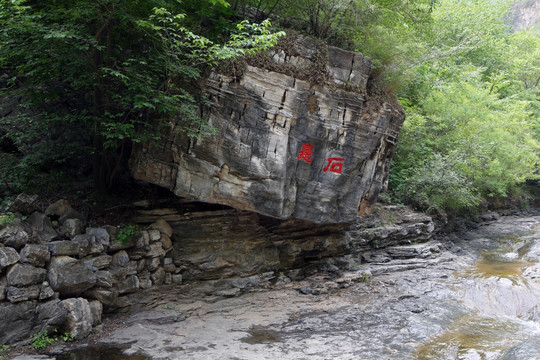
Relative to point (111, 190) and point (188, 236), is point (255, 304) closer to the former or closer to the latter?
point (188, 236)

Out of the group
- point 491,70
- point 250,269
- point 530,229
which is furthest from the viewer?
point 491,70

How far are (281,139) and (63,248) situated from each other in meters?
5.48

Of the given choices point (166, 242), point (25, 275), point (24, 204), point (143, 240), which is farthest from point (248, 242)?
point (24, 204)

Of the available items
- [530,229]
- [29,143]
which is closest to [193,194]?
[29,143]

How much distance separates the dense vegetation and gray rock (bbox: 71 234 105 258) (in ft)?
6.53

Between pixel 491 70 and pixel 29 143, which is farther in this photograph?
pixel 491 70

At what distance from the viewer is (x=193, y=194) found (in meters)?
9.02

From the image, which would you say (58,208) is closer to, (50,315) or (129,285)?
(129,285)

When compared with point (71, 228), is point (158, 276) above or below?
below

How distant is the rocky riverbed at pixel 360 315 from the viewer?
7.02 meters

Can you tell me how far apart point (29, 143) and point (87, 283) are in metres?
4.36

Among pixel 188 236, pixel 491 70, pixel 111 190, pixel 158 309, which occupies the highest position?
pixel 491 70

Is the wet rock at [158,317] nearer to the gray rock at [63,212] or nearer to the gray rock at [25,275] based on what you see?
the gray rock at [25,275]

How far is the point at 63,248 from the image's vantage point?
766 cm
